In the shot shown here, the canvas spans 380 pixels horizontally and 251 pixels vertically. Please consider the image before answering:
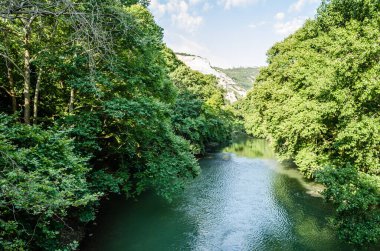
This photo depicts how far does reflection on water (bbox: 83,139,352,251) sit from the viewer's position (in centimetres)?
1480

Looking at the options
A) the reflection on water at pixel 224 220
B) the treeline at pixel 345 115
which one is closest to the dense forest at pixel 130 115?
the treeline at pixel 345 115

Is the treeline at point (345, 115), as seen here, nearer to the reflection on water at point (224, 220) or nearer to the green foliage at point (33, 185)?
the reflection on water at point (224, 220)

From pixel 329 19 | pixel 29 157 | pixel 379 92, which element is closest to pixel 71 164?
pixel 29 157

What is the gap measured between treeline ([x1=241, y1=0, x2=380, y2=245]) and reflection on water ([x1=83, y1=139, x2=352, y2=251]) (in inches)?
118

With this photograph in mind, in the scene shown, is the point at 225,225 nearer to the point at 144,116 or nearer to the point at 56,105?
the point at 144,116

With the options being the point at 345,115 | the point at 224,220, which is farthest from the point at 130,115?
the point at 345,115

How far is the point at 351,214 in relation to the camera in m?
11.6

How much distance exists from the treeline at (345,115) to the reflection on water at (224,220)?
9.87 ft

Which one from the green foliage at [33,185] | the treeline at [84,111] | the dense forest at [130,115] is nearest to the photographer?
the green foliage at [33,185]

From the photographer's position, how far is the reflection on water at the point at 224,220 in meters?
14.8

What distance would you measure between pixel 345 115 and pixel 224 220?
31.1 ft

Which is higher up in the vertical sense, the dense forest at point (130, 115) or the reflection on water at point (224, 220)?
the dense forest at point (130, 115)

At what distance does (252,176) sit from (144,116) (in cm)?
1799

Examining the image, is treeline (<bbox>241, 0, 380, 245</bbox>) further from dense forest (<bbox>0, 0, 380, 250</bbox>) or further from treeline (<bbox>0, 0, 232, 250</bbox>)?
treeline (<bbox>0, 0, 232, 250</bbox>)
